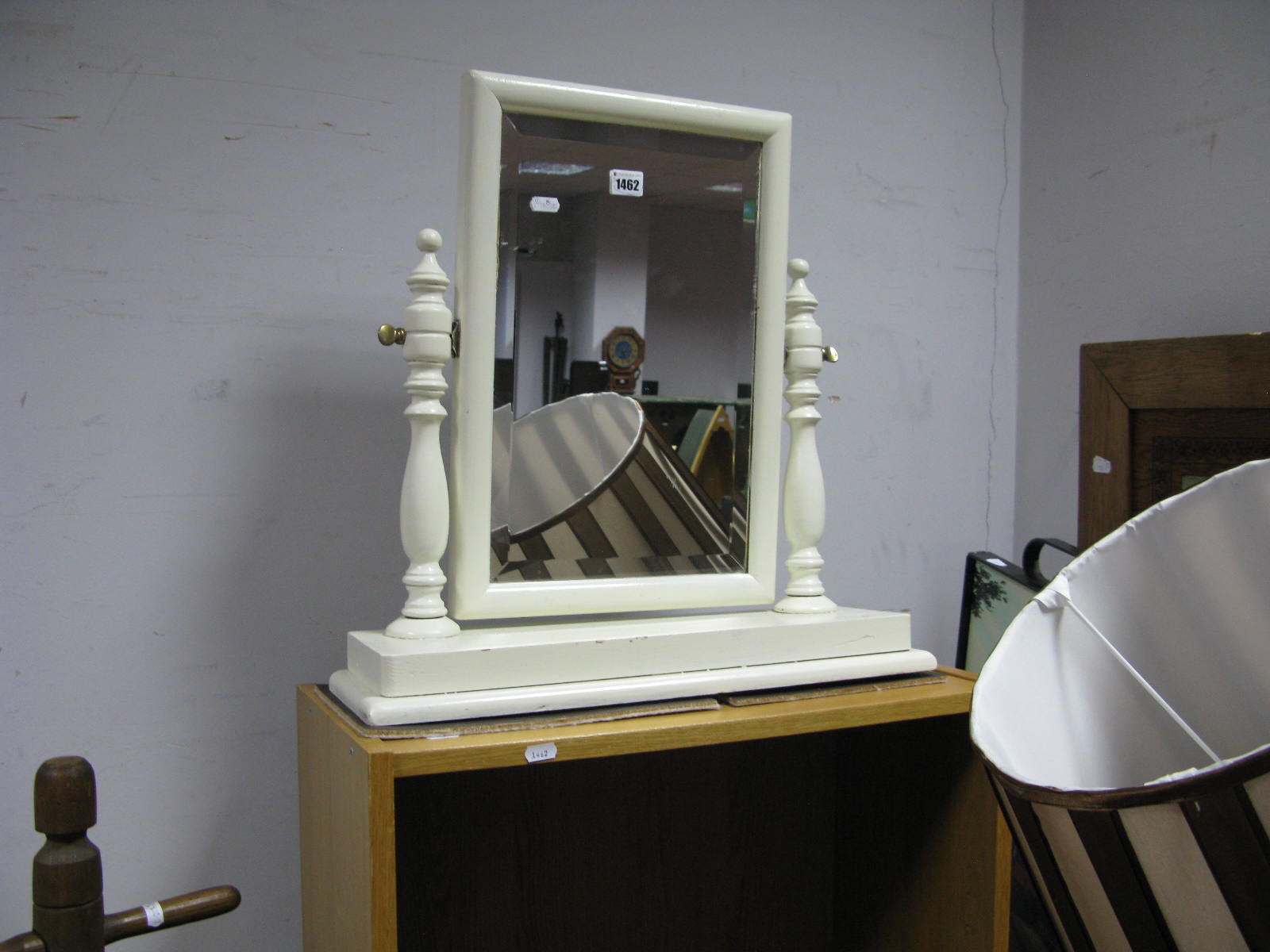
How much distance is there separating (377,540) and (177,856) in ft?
1.28

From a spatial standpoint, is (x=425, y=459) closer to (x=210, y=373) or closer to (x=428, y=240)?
(x=428, y=240)

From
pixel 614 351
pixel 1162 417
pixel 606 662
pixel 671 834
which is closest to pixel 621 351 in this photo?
pixel 614 351

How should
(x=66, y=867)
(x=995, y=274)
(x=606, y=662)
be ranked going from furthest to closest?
(x=995, y=274), (x=606, y=662), (x=66, y=867)

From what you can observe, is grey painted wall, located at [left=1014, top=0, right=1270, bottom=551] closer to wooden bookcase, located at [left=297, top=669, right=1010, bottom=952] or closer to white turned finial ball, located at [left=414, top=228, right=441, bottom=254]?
wooden bookcase, located at [left=297, top=669, right=1010, bottom=952]

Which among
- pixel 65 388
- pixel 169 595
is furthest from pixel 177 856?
pixel 65 388

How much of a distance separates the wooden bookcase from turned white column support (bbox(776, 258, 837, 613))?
148 mm

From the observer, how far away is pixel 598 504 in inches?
39.0

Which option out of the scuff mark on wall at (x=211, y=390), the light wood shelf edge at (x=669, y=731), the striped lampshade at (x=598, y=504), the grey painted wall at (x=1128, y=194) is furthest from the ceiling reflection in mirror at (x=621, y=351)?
the grey painted wall at (x=1128, y=194)

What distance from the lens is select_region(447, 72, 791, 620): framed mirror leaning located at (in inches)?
36.3

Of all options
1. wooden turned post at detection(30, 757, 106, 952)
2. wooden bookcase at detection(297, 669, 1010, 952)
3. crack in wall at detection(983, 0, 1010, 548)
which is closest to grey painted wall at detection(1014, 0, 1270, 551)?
crack in wall at detection(983, 0, 1010, 548)

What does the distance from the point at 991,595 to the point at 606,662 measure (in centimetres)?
69

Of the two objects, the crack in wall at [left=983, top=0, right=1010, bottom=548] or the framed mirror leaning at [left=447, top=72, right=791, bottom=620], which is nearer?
the framed mirror leaning at [left=447, top=72, right=791, bottom=620]

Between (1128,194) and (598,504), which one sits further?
(1128,194)

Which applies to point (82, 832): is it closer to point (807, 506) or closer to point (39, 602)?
point (39, 602)
